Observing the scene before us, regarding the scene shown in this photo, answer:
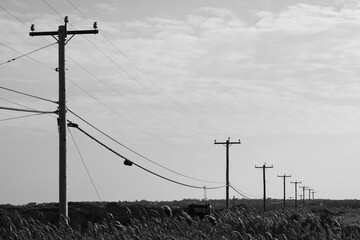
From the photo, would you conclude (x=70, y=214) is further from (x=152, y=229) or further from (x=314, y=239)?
(x=314, y=239)

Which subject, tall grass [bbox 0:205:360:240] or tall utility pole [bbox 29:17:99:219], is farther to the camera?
tall utility pole [bbox 29:17:99:219]

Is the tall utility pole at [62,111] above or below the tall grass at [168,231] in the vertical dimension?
above

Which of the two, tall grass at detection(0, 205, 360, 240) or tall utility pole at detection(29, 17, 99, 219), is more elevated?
tall utility pole at detection(29, 17, 99, 219)

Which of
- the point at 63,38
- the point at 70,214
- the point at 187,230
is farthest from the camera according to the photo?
the point at 70,214

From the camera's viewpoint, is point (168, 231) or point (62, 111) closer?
point (168, 231)

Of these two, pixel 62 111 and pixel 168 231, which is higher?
pixel 62 111

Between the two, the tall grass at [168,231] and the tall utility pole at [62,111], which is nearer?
the tall grass at [168,231]

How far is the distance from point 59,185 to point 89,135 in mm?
2731

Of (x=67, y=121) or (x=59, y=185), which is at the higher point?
(x=67, y=121)

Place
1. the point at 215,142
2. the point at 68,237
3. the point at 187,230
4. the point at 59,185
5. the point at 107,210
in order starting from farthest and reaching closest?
the point at 215,142, the point at 107,210, the point at 59,185, the point at 187,230, the point at 68,237

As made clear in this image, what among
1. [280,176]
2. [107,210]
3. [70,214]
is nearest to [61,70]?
[70,214]

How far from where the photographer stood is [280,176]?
105812mm

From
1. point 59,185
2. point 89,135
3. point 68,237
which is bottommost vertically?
point 68,237

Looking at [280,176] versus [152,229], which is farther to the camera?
[280,176]
